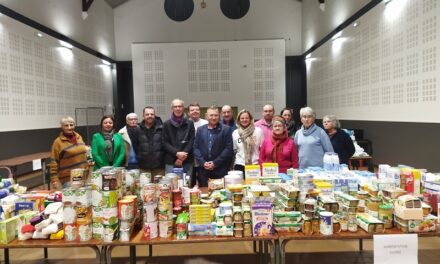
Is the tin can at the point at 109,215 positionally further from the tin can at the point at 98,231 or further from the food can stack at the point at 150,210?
the food can stack at the point at 150,210

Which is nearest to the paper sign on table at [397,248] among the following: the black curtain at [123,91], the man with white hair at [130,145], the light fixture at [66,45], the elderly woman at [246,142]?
the elderly woman at [246,142]

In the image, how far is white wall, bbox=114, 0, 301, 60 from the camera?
11.1 m

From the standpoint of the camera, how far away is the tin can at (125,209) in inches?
71.1

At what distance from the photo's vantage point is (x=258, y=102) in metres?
10.9

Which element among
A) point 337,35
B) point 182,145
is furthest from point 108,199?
point 337,35

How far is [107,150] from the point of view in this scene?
374 centimetres

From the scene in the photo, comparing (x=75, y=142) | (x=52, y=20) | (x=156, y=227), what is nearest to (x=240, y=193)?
(x=156, y=227)

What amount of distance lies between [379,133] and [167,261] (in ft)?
15.6

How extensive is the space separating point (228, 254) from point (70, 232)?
179 cm

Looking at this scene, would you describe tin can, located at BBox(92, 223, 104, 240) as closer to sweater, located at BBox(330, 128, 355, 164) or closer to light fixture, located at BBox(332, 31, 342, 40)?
sweater, located at BBox(330, 128, 355, 164)

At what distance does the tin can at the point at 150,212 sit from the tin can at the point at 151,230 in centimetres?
2

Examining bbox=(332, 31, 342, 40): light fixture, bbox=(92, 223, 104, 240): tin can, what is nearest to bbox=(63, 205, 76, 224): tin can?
bbox=(92, 223, 104, 240): tin can

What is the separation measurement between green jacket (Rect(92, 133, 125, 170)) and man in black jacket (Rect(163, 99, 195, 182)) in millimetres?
526

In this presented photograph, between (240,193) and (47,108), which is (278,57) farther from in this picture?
(240,193)
